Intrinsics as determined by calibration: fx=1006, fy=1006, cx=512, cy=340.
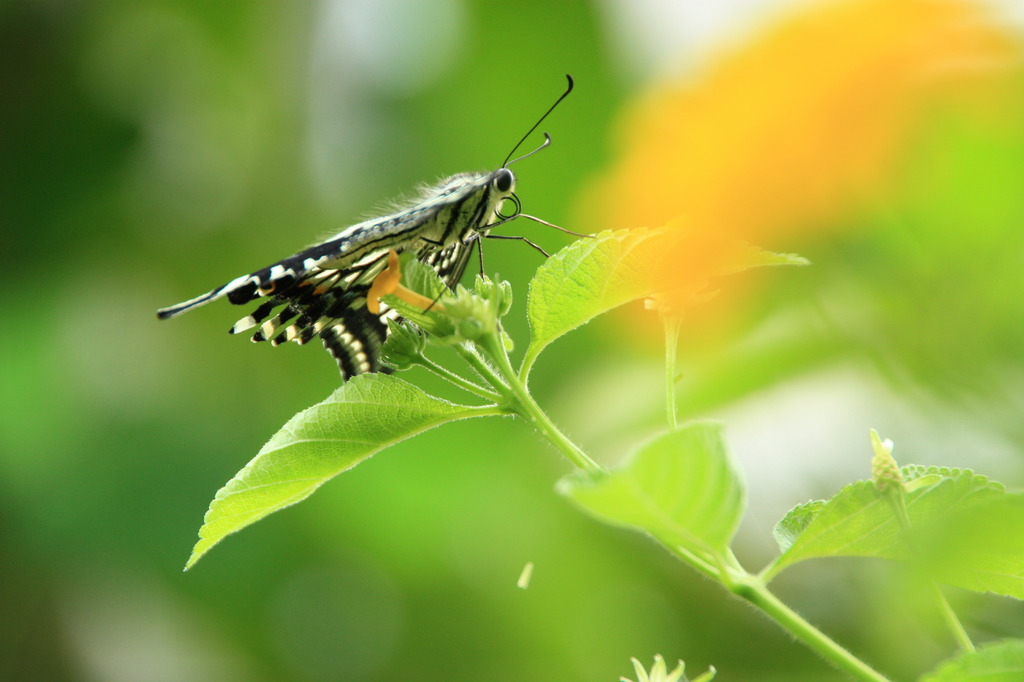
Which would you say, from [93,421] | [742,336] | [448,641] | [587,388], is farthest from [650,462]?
[93,421]

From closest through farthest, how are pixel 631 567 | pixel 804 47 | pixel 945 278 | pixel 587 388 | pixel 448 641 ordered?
pixel 945 278, pixel 804 47, pixel 587 388, pixel 631 567, pixel 448 641

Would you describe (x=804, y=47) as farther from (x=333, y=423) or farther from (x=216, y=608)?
(x=216, y=608)

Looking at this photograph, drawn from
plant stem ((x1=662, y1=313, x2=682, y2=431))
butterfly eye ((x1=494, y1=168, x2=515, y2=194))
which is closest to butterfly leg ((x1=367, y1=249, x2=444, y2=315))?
plant stem ((x1=662, y1=313, x2=682, y2=431))

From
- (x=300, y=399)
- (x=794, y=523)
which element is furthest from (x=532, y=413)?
(x=300, y=399)

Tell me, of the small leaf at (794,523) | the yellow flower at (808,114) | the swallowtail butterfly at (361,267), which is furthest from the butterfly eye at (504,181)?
the small leaf at (794,523)

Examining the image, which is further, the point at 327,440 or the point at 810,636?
the point at 327,440

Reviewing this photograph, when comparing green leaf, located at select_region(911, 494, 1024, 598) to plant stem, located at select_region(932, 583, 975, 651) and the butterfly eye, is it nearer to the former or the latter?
plant stem, located at select_region(932, 583, 975, 651)

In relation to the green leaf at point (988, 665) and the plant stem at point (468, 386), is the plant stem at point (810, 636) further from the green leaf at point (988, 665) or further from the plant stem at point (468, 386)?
the plant stem at point (468, 386)

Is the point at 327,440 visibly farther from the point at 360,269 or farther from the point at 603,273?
the point at 360,269
